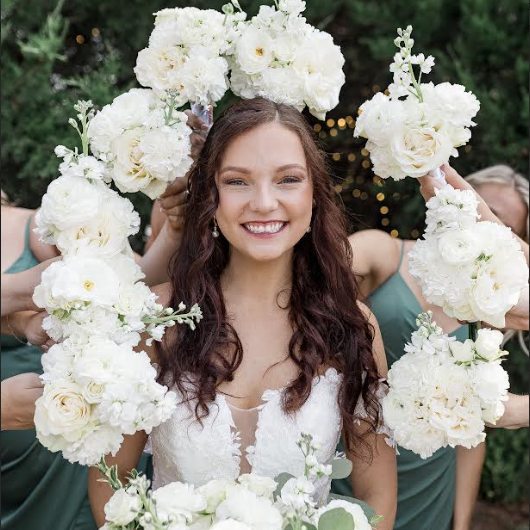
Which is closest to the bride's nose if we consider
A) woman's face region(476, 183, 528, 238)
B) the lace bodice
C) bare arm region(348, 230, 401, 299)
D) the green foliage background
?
the lace bodice

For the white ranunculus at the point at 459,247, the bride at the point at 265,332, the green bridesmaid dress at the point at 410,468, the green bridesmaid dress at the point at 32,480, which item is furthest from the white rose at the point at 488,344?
the green bridesmaid dress at the point at 32,480

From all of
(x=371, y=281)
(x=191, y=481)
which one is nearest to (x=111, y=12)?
(x=371, y=281)

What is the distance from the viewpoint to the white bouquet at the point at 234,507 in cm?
181

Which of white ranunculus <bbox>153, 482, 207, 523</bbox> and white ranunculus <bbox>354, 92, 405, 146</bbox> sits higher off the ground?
white ranunculus <bbox>354, 92, 405, 146</bbox>

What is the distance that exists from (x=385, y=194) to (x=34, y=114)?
2.05 meters

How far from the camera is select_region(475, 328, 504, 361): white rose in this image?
2133 millimetres

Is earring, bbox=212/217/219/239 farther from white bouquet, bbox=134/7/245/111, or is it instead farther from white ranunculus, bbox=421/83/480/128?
white ranunculus, bbox=421/83/480/128

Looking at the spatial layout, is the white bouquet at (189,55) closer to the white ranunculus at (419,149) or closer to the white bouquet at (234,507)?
the white ranunculus at (419,149)

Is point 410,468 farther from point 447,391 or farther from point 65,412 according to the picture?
point 65,412

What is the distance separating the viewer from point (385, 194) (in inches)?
189

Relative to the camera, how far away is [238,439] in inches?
95.5

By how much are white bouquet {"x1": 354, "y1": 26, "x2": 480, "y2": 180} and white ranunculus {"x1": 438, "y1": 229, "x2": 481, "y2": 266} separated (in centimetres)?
21

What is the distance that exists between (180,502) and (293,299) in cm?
90

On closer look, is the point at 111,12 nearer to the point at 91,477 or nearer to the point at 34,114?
the point at 34,114
